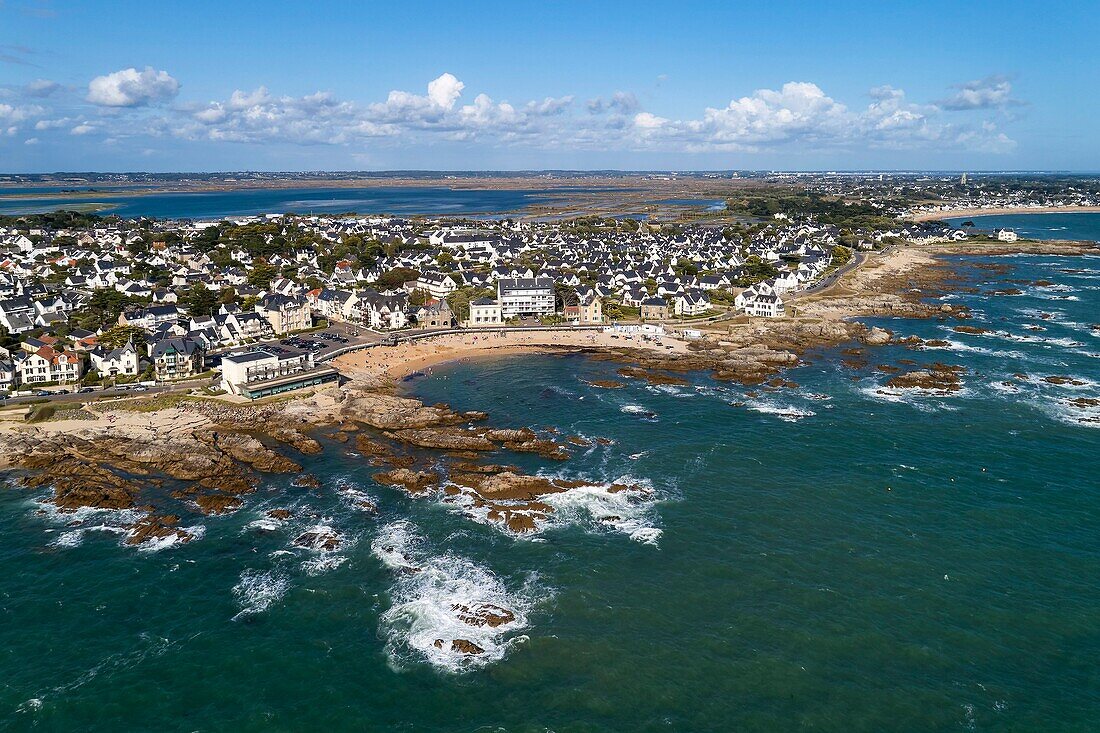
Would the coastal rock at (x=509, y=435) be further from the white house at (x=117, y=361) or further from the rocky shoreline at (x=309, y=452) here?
the white house at (x=117, y=361)

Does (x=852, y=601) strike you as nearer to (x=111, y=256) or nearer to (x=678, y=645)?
(x=678, y=645)

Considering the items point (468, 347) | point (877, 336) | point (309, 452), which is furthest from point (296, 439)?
A: point (877, 336)

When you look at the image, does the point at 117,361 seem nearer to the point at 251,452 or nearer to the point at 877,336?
the point at 251,452

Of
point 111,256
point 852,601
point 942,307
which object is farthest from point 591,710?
point 111,256

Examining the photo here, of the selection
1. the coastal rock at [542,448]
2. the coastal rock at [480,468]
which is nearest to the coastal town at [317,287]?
the coastal rock at [480,468]

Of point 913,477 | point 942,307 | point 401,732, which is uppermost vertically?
point 942,307
